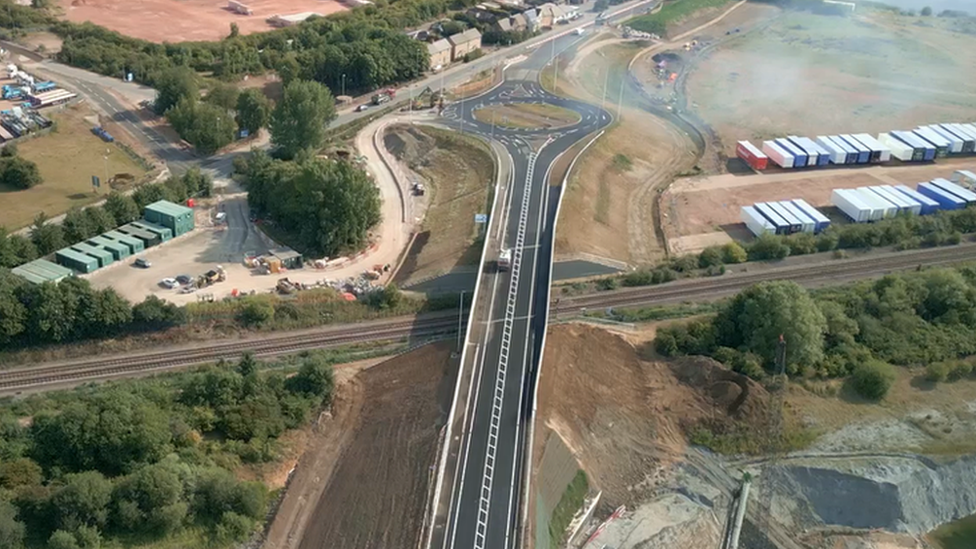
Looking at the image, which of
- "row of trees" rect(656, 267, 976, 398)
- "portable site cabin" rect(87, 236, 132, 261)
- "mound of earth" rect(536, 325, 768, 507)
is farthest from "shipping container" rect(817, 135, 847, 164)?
A: "portable site cabin" rect(87, 236, 132, 261)

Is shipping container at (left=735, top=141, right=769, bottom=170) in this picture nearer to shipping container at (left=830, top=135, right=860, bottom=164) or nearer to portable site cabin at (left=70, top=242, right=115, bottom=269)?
shipping container at (left=830, top=135, right=860, bottom=164)

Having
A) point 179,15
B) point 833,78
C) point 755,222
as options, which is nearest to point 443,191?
point 755,222

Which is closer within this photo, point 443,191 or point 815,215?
point 815,215

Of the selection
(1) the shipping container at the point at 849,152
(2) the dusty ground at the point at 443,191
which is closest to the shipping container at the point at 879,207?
(1) the shipping container at the point at 849,152

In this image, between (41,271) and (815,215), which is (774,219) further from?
(41,271)

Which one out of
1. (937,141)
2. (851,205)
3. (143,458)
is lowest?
(851,205)

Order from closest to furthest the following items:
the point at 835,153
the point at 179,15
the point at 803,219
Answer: the point at 803,219
the point at 835,153
the point at 179,15
